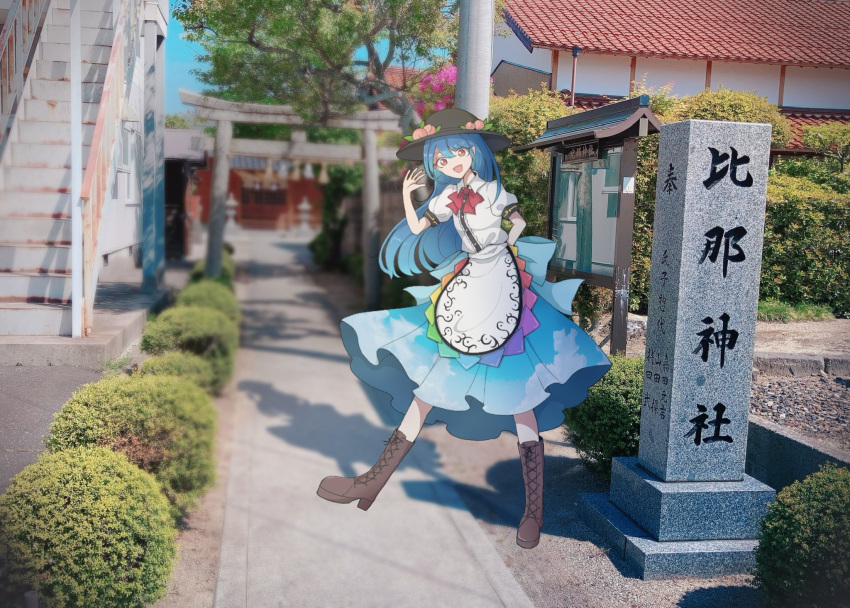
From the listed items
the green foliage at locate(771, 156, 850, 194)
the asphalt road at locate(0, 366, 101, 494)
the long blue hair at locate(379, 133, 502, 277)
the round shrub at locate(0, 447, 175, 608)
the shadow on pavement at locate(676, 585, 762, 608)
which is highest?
the green foliage at locate(771, 156, 850, 194)

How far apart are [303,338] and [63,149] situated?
623cm

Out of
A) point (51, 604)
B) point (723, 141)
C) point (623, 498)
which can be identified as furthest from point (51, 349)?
point (723, 141)

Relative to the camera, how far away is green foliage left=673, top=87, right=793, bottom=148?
762cm

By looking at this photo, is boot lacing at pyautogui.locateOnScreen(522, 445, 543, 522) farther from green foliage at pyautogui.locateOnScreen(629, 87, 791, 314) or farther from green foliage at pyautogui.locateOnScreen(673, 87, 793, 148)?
green foliage at pyautogui.locateOnScreen(673, 87, 793, 148)

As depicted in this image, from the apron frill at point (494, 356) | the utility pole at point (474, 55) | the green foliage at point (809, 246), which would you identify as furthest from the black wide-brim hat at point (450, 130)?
the green foliage at point (809, 246)

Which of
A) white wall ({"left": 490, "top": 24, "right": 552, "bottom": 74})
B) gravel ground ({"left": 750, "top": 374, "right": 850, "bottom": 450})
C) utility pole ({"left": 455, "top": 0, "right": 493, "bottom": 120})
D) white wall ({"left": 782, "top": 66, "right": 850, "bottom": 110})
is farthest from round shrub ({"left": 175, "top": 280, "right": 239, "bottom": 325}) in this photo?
white wall ({"left": 782, "top": 66, "right": 850, "bottom": 110})

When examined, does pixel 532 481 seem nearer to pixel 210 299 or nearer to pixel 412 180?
pixel 412 180

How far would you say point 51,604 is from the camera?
13.0 ft

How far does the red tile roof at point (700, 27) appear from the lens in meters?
7.70

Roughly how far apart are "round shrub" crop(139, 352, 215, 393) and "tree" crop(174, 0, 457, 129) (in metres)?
3.67

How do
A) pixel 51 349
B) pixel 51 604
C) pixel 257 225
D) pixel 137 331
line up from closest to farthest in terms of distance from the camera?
pixel 51 604
pixel 51 349
pixel 137 331
pixel 257 225

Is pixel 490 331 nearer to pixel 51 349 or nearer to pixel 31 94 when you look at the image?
pixel 51 349

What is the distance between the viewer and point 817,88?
790cm

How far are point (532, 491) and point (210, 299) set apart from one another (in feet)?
23.5
